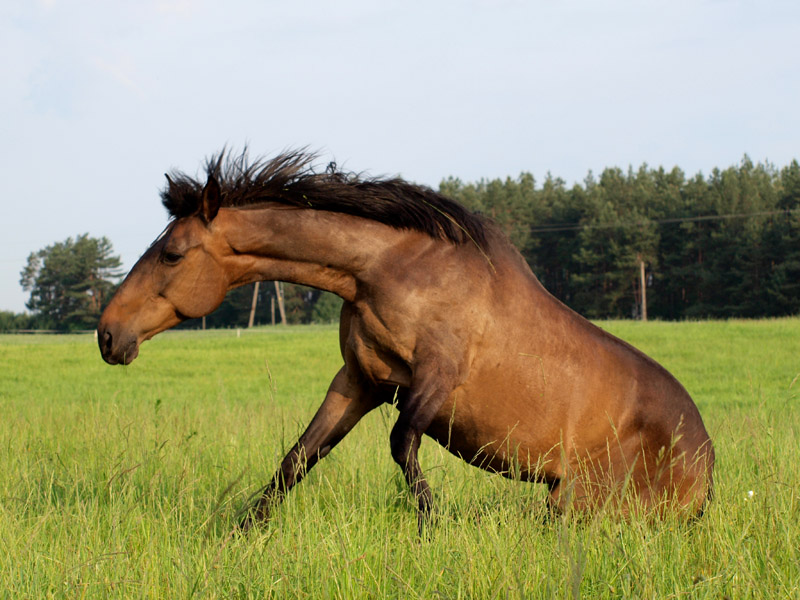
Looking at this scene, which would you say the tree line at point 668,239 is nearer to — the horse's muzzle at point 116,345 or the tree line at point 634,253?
the tree line at point 634,253

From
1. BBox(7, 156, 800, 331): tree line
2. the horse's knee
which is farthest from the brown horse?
BBox(7, 156, 800, 331): tree line

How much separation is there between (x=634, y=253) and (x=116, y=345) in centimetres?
7542

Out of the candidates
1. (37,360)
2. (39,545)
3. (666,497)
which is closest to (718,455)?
(666,497)

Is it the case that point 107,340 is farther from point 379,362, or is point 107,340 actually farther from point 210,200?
point 379,362

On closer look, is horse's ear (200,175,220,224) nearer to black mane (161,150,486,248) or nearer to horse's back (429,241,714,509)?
black mane (161,150,486,248)

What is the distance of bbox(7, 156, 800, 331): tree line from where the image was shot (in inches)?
2709

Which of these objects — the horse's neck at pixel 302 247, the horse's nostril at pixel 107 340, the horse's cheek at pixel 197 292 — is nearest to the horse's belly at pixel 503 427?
the horse's neck at pixel 302 247

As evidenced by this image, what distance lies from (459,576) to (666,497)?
2024 millimetres

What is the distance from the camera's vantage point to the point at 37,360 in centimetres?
2856

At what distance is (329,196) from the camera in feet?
13.4

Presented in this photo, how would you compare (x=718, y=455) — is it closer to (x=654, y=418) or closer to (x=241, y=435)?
(x=654, y=418)

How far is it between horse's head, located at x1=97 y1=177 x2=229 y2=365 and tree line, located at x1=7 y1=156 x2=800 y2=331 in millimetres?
55240

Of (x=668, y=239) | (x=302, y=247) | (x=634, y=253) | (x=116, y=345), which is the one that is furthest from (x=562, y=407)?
(x=668, y=239)

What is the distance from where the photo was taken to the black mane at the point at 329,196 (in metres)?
4.07
